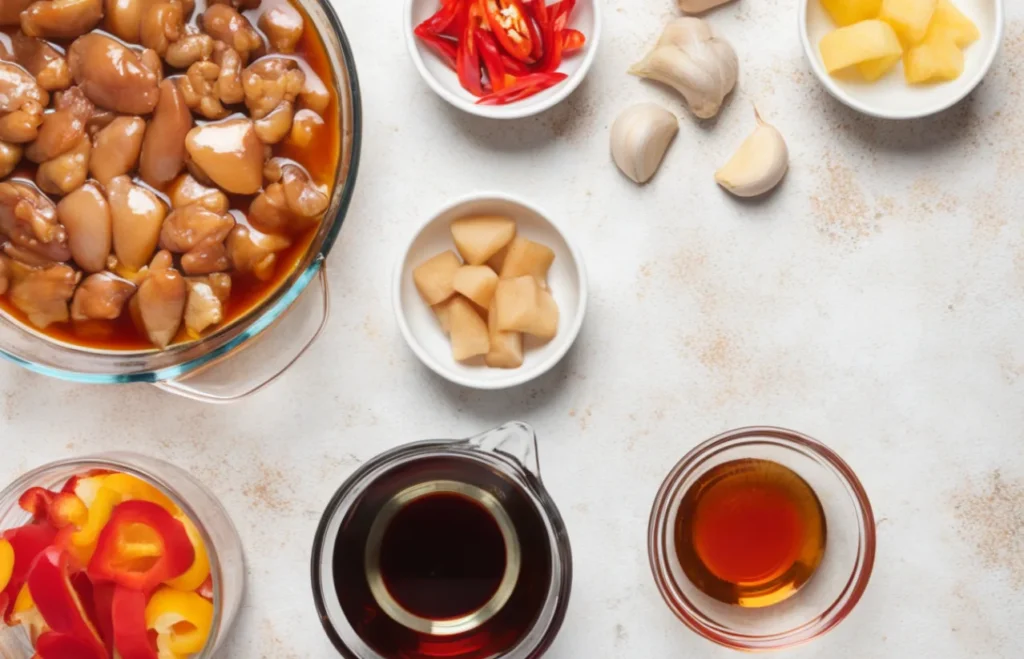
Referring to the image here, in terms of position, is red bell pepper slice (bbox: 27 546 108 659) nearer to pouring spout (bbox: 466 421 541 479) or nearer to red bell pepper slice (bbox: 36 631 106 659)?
red bell pepper slice (bbox: 36 631 106 659)

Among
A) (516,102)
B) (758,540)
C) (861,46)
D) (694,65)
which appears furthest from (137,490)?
(861,46)

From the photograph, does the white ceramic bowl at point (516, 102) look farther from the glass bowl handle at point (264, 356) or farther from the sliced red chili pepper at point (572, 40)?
the glass bowl handle at point (264, 356)

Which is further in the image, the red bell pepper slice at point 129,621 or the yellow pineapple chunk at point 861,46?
the yellow pineapple chunk at point 861,46

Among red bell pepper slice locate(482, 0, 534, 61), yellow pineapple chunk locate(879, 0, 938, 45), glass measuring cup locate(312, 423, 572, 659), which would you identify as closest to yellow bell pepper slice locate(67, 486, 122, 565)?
glass measuring cup locate(312, 423, 572, 659)

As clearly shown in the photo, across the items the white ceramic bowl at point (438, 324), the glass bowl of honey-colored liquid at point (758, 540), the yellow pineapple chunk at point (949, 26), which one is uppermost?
the yellow pineapple chunk at point (949, 26)

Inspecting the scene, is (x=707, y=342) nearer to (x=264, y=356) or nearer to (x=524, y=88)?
(x=524, y=88)

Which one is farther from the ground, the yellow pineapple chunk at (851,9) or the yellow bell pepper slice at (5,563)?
the yellow pineapple chunk at (851,9)

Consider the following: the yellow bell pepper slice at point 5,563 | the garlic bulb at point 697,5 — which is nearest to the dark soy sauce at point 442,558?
the yellow bell pepper slice at point 5,563
